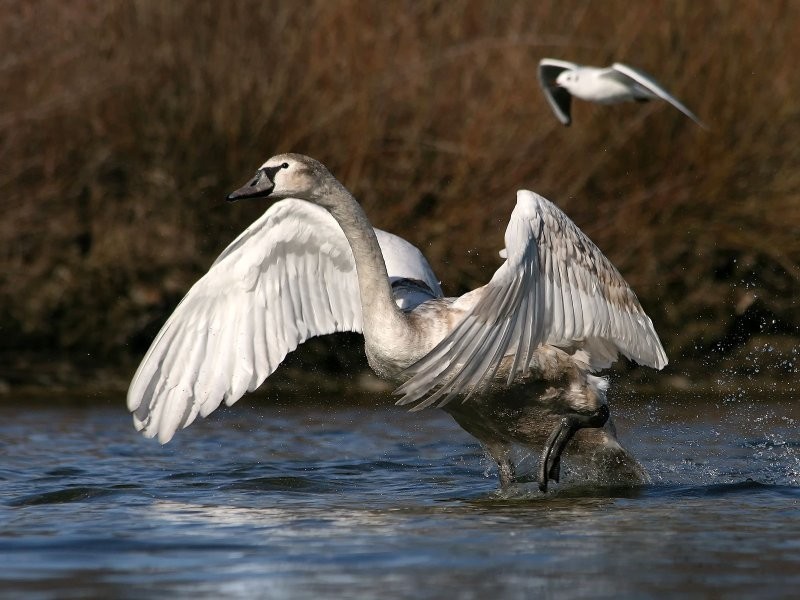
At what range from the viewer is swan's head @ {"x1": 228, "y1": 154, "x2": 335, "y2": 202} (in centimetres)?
599

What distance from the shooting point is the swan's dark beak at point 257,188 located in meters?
5.95

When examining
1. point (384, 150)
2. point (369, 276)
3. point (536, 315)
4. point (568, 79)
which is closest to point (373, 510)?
point (369, 276)

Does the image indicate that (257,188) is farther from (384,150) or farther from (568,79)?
(384,150)

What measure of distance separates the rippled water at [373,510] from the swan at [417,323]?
335 millimetres

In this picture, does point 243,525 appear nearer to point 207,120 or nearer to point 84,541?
point 84,541

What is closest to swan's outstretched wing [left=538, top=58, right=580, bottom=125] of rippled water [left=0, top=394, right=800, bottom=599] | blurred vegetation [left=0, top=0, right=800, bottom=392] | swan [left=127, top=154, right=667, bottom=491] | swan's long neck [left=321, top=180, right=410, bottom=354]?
blurred vegetation [left=0, top=0, right=800, bottom=392]

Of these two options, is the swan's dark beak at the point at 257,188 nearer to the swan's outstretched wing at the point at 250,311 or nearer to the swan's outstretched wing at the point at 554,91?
the swan's outstretched wing at the point at 250,311

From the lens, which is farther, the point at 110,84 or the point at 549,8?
the point at 549,8

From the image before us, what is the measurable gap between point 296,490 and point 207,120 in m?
4.10

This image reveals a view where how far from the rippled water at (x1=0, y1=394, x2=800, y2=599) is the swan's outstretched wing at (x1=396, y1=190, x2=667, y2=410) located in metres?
0.54

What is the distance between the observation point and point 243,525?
5.60 m

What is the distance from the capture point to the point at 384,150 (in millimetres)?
10305

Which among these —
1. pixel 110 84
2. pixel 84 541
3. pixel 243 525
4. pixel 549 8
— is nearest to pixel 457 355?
pixel 243 525

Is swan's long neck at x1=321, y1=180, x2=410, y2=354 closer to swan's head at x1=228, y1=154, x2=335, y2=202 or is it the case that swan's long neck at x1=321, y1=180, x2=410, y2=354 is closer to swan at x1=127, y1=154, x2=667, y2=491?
swan at x1=127, y1=154, x2=667, y2=491
